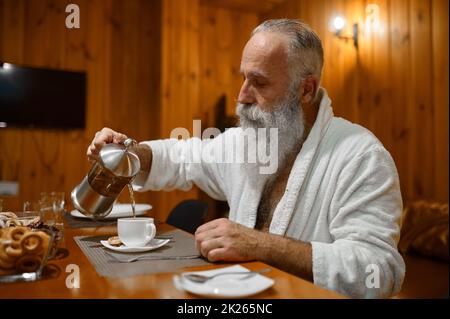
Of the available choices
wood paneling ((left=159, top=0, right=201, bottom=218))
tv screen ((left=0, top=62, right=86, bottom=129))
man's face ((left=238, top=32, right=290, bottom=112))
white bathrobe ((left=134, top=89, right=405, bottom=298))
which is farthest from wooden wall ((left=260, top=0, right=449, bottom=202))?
tv screen ((left=0, top=62, right=86, bottom=129))

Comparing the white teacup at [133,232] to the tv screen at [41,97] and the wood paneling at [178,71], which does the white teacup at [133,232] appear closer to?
the wood paneling at [178,71]

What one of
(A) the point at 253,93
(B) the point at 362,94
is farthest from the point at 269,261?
(B) the point at 362,94

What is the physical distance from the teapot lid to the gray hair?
0.60 meters

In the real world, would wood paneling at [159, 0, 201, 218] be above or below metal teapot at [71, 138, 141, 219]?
above

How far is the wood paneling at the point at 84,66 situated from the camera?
10.3 feet

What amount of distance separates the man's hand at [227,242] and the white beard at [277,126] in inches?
18.3

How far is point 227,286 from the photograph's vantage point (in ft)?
1.79

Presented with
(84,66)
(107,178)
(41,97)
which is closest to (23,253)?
(107,178)

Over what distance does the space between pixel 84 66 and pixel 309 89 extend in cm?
272

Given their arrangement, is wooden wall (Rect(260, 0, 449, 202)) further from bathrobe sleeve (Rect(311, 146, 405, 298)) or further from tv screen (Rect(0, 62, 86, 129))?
tv screen (Rect(0, 62, 86, 129))

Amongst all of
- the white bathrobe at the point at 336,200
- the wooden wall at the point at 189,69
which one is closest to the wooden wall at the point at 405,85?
the wooden wall at the point at 189,69

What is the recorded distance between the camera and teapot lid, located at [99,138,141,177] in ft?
2.74

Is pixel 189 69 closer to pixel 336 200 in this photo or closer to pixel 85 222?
pixel 85 222

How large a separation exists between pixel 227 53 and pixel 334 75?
125cm
